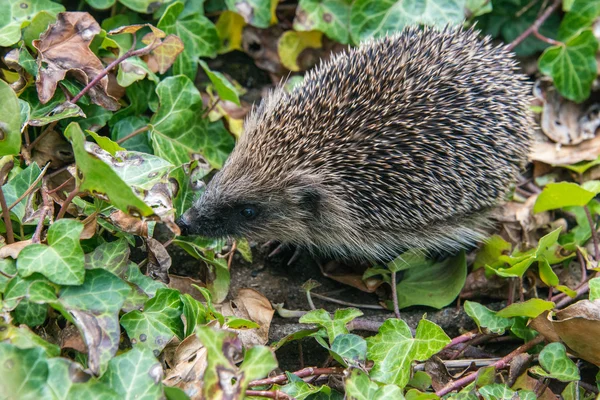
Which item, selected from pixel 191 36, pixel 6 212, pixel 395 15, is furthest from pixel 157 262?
pixel 395 15

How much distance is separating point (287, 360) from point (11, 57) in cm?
224

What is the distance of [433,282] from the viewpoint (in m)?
4.38

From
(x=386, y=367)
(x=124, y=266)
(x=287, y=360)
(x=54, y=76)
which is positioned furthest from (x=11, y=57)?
(x=386, y=367)

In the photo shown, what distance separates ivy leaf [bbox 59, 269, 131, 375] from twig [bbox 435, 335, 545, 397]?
61.8 inches

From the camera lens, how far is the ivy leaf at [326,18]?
503cm

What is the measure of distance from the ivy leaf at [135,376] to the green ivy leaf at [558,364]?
1904 mm

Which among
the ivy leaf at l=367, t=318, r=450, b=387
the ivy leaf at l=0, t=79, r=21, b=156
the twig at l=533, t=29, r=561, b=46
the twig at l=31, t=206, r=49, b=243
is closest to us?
the ivy leaf at l=0, t=79, r=21, b=156

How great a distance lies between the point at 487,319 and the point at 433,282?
2.05 ft

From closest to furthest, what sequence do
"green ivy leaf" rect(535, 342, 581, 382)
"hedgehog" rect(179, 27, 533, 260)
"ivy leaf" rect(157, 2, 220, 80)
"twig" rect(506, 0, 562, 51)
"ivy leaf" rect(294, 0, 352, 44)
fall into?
"green ivy leaf" rect(535, 342, 581, 382), "hedgehog" rect(179, 27, 533, 260), "ivy leaf" rect(157, 2, 220, 80), "ivy leaf" rect(294, 0, 352, 44), "twig" rect(506, 0, 562, 51)

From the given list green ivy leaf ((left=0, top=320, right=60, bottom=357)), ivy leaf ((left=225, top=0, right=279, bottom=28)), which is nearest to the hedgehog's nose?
green ivy leaf ((left=0, top=320, right=60, bottom=357))

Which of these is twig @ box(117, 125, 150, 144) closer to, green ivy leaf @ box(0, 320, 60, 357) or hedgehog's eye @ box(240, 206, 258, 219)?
hedgehog's eye @ box(240, 206, 258, 219)

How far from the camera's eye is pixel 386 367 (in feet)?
11.0

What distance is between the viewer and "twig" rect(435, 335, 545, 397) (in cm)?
336

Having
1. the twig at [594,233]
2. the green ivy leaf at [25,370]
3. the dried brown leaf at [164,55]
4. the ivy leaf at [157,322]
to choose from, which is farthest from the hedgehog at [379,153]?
the green ivy leaf at [25,370]
